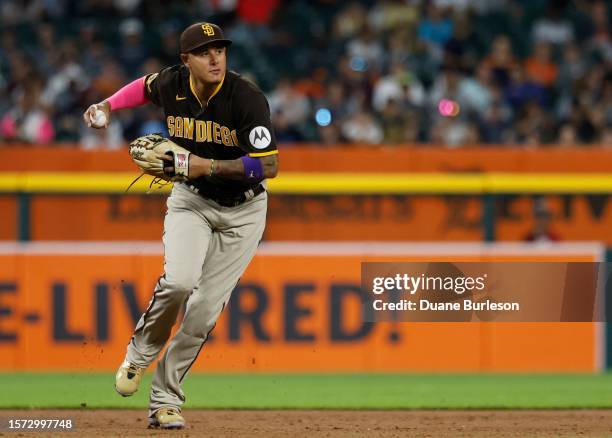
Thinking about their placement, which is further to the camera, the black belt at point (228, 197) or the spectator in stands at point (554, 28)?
the spectator in stands at point (554, 28)

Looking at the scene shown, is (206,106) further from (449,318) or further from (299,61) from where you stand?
(299,61)

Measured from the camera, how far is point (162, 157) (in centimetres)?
665

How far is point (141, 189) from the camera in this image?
1151 cm

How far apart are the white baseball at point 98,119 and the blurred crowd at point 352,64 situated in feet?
19.9

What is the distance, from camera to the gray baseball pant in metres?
6.80

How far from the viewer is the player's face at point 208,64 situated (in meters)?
6.66

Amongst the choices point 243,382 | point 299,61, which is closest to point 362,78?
point 299,61

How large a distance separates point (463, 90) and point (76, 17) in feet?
15.8

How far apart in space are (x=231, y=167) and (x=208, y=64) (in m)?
0.56

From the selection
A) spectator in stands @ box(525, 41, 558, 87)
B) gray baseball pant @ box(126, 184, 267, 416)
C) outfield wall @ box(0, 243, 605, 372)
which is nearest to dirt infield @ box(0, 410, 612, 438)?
gray baseball pant @ box(126, 184, 267, 416)

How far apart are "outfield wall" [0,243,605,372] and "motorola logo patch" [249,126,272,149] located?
12.8 feet

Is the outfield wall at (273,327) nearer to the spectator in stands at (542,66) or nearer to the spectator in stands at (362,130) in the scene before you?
the spectator in stands at (362,130)

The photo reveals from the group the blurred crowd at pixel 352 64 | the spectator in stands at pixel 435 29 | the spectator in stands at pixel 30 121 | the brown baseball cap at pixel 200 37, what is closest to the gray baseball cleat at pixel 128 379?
the brown baseball cap at pixel 200 37

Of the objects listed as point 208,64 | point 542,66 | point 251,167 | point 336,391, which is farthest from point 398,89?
point 251,167
